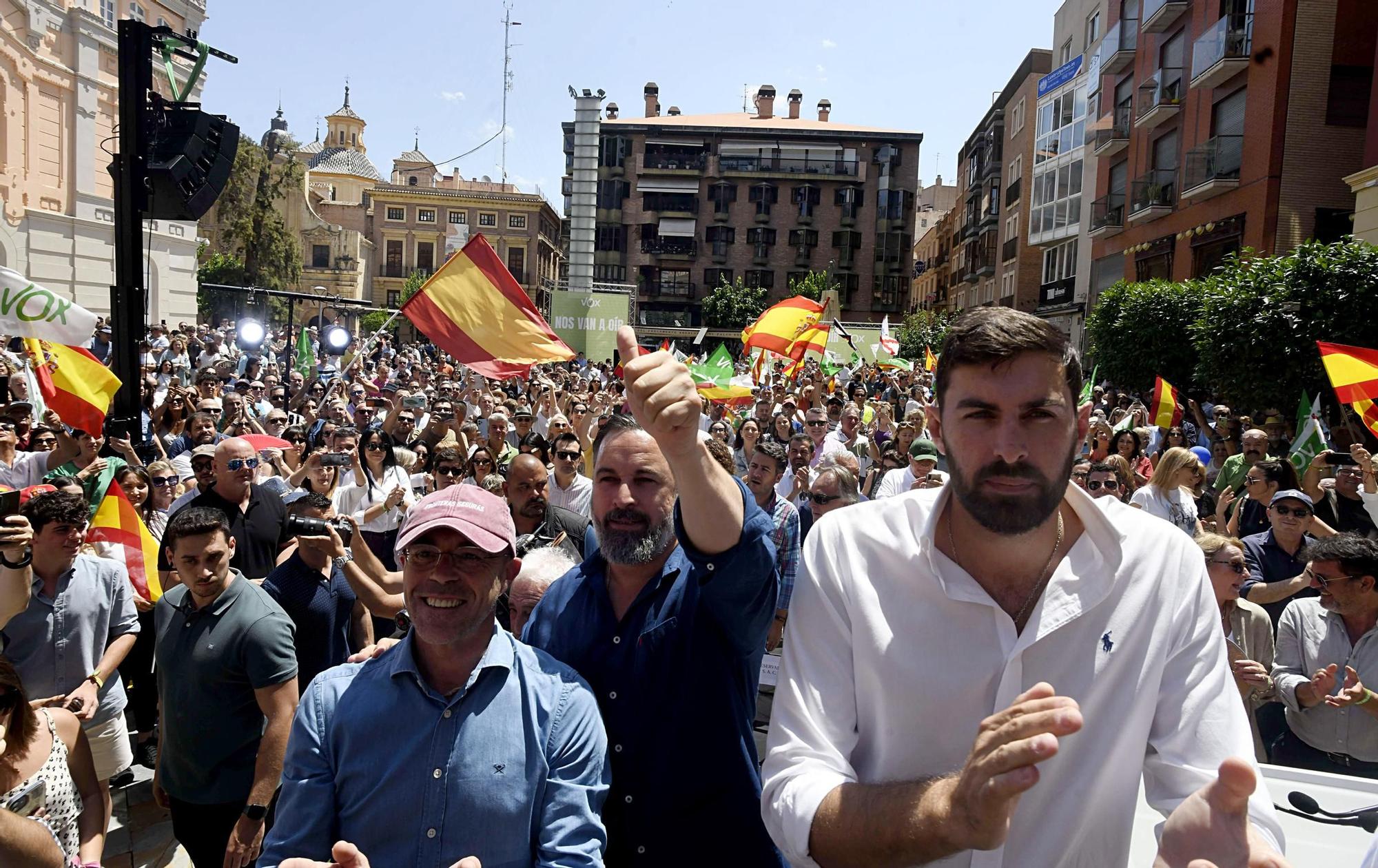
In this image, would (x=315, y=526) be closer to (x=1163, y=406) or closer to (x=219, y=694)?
(x=219, y=694)

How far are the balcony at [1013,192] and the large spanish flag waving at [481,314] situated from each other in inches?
1693

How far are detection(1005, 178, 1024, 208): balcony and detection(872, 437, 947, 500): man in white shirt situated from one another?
1673 inches

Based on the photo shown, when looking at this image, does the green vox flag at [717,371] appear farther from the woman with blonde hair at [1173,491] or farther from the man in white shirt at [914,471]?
the woman with blonde hair at [1173,491]

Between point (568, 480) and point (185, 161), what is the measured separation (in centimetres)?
349

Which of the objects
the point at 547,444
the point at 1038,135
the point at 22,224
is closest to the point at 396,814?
the point at 547,444

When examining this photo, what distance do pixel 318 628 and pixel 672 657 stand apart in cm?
287

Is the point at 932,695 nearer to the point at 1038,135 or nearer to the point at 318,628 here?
the point at 318,628

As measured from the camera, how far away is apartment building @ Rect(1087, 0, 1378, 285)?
22.1 metres

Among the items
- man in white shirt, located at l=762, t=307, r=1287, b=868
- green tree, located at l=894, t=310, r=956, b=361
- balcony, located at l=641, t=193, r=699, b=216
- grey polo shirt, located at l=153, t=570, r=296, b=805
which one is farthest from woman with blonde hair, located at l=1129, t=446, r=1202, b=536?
balcony, located at l=641, t=193, r=699, b=216

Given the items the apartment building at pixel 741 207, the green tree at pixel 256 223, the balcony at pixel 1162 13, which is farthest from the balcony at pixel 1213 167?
the green tree at pixel 256 223

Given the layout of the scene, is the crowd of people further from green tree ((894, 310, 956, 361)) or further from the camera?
green tree ((894, 310, 956, 361))

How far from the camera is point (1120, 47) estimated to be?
31672mm

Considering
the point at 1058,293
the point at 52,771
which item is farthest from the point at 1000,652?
the point at 1058,293

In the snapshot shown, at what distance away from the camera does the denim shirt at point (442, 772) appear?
2.14m
